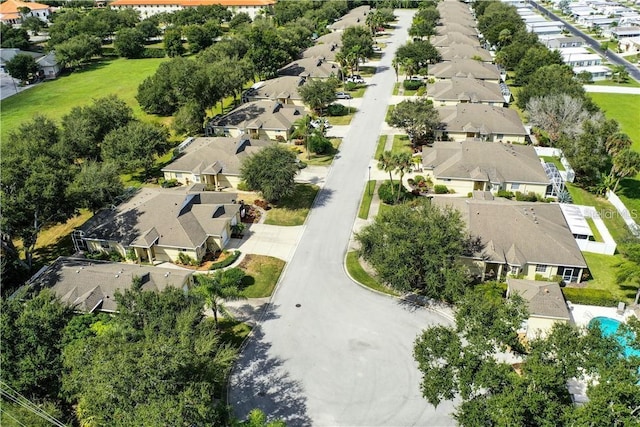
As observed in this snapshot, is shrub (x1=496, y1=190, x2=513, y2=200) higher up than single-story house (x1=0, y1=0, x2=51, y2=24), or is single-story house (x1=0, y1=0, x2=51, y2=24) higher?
single-story house (x1=0, y1=0, x2=51, y2=24)

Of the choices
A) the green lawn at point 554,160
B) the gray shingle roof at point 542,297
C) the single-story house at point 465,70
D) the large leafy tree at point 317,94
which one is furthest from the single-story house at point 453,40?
the gray shingle roof at point 542,297

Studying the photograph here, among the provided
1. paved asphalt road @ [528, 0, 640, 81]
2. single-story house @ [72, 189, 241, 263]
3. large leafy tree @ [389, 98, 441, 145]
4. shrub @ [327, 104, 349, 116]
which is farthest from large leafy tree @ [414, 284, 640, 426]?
paved asphalt road @ [528, 0, 640, 81]

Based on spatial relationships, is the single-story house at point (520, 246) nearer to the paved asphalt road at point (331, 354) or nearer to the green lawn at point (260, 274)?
the paved asphalt road at point (331, 354)

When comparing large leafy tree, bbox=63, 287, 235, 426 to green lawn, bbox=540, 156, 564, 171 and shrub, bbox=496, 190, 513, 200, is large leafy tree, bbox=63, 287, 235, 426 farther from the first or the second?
green lawn, bbox=540, 156, 564, 171

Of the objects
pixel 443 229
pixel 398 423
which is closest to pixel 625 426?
pixel 398 423

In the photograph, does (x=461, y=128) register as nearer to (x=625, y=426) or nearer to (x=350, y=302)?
(x=350, y=302)

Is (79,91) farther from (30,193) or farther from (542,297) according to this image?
(542,297)

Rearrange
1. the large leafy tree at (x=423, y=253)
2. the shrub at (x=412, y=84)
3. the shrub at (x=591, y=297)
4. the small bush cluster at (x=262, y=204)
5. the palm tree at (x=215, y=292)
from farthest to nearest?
the shrub at (x=412, y=84) < the small bush cluster at (x=262, y=204) < the shrub at (x=591, y=297) < the large leafy tree at (x=423, y=253) < the palm tree at (x=215, y=292)
